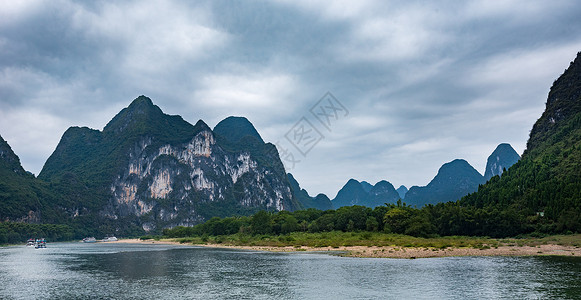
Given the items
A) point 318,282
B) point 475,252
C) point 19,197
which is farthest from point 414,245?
point 19,197

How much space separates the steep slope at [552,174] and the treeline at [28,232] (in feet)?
451

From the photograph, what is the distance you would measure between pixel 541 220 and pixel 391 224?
2713cm

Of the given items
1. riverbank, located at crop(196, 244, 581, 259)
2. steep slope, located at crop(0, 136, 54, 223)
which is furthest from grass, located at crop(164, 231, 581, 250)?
steep slope, located at crop(0, 136, 54, 223)

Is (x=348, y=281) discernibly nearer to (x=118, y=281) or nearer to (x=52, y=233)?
(x=118, y=281)

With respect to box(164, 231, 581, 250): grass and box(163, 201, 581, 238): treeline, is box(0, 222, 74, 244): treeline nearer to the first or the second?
box(164, 231, 581, 250): grass

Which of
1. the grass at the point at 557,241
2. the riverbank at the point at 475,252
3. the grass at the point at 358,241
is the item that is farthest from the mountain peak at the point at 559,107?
the riverbank at the point at 475,252

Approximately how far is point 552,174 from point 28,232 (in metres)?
160

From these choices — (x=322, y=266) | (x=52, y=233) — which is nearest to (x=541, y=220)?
(x=322, y=266)

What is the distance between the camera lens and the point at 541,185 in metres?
82.7

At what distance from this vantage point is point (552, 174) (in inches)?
3457

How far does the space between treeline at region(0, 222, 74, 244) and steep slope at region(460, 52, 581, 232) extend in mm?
137519

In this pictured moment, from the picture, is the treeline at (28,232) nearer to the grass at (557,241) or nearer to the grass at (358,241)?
the grass at (358,241)

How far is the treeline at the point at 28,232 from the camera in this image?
422ft

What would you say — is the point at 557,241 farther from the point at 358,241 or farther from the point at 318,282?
the point at 318,282
